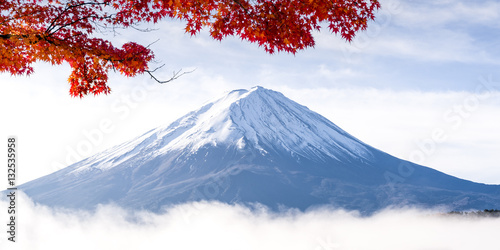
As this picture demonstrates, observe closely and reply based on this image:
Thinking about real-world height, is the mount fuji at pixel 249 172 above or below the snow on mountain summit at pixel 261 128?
below

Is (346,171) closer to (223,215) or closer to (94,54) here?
(223,215)

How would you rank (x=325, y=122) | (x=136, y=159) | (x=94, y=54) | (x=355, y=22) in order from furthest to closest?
(x=325, y=122) → (x=136, y=159) → (x=94, y=54) → (x=355, y=22)

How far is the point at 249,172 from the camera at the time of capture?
430 feet

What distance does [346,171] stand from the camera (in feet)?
458

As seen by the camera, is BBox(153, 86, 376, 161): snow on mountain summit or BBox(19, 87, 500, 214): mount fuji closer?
BBox(19, 87, 500, 214): mount fuji

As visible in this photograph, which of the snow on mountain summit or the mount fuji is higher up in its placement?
the snow on mountain summit

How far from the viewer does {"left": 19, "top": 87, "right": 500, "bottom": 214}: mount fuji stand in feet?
401

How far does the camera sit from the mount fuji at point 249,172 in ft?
401

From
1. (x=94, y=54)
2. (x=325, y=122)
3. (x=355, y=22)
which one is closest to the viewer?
(x=355, y=22)

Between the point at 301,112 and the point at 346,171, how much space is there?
40486 mm

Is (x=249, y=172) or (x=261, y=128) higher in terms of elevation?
(x=261, y=128)

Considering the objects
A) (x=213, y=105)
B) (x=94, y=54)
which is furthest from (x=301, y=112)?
(x=94, y=54)

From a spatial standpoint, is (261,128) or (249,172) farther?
(261,128)

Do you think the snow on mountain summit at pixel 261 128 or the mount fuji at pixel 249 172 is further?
the snow on mountain summit at pixel 261 128
